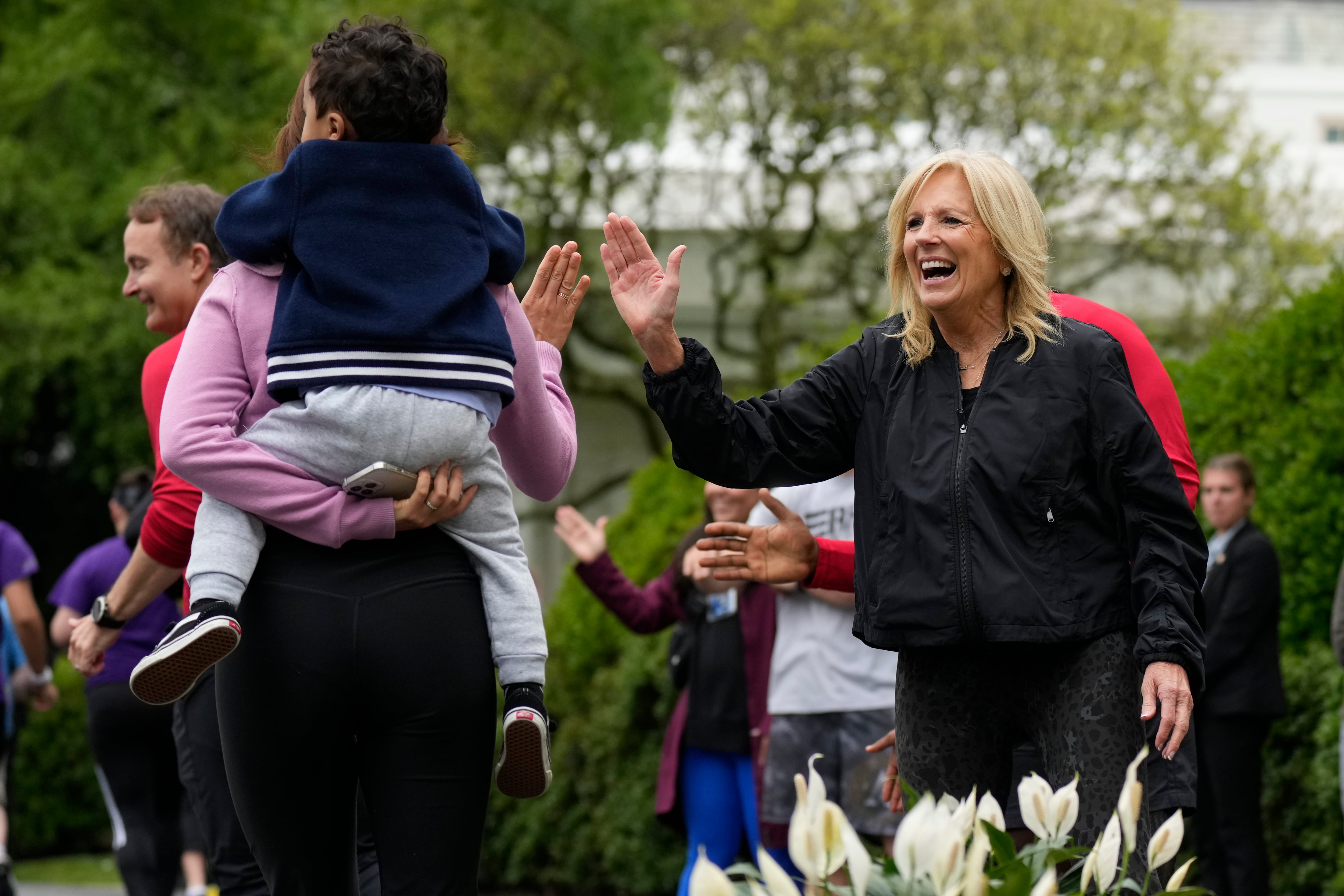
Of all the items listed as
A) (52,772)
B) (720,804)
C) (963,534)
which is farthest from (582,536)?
(52,772)

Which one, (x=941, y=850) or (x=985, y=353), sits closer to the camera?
(x=941, y=850)

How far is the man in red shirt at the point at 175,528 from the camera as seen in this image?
387 cm

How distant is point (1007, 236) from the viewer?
11.3 feet

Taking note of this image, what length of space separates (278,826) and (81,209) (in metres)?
13.3

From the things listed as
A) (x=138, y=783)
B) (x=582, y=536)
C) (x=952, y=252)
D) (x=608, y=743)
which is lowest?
(x=608, y=743)

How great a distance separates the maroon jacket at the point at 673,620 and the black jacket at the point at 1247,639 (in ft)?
6.51

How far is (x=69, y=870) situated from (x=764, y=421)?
1101 centimetres

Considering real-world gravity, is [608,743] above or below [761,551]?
below

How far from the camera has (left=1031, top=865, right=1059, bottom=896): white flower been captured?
6.64 feet

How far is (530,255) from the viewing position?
771 inches

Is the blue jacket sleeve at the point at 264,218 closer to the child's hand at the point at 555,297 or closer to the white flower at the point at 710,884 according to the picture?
the child's hand at the point at 555,297

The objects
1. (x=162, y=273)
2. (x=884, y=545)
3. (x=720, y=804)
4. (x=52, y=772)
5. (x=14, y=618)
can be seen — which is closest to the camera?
(x=884, y=545)

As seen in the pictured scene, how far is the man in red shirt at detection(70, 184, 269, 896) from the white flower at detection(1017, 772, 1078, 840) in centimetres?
195

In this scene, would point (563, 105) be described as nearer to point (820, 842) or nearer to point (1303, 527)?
point (1303, 527)
